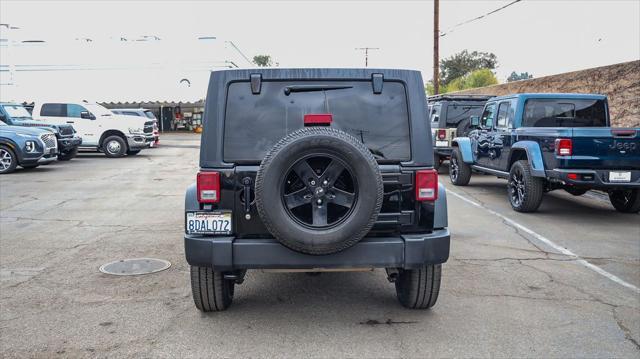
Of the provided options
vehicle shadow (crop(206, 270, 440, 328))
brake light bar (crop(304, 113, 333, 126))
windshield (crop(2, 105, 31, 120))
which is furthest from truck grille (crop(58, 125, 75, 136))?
brake light bar (crop(304, 113, 333, 126))

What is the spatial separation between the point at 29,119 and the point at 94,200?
903 centimetres

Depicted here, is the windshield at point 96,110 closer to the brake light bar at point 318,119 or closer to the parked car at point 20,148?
the parked car at point 20,148

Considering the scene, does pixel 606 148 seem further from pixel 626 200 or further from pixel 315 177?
pixel 315 177

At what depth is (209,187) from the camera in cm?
416

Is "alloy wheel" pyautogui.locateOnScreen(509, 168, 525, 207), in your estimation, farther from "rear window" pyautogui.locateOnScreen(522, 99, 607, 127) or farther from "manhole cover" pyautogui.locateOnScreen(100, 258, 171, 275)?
"manhole cover" pyautogui.locateOnScreen(100, 258, 171, 275)

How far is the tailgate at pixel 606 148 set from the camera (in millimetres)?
8469

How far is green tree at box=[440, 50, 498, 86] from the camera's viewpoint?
94562 millimetres

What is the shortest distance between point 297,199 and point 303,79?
945 millimetres

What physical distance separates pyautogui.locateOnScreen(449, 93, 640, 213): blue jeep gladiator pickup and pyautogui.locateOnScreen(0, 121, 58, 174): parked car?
1131 centimetres

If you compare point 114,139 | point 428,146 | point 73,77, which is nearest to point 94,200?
point 428,146

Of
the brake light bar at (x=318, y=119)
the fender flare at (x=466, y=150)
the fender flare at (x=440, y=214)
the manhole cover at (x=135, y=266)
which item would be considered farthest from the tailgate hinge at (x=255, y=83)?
the fender flare at (x=466, y=150)

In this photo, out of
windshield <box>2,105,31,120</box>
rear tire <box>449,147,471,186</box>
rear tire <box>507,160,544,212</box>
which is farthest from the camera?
windshield <box>2,105,31,120</box>

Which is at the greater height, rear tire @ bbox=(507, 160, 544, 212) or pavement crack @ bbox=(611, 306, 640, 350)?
rear tire @ bbox=(507, 160, 544, 212)

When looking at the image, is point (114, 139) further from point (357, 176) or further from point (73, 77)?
point (73, 77)
